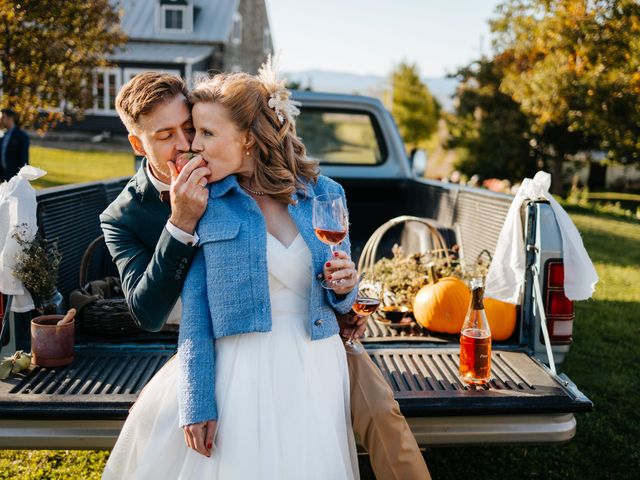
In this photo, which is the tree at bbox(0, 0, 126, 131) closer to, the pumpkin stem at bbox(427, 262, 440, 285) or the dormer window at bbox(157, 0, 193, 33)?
the pumpkin stem at bbox(427, 262, 440, 285)

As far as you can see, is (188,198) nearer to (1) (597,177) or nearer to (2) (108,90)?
(1) (597,177)

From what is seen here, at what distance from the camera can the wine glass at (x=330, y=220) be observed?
80.0 inches

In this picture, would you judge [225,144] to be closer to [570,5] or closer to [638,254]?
[638,254]

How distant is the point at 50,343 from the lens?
2670 mm

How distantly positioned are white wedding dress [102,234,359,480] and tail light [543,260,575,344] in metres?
1.20

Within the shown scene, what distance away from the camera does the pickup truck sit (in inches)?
93.7

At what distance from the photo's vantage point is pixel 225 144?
2053 mm

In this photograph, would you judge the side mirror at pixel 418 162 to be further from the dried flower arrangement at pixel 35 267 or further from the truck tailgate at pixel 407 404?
the dried flower arrangement at pixel 35 267

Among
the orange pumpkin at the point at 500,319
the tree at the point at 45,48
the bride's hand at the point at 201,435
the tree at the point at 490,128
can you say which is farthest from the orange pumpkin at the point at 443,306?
the tree at the point at 490,128

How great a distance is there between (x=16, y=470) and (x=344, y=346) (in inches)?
84.6

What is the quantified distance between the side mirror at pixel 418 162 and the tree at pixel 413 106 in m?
26.6

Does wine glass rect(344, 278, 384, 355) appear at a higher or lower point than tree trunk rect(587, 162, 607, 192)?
higher

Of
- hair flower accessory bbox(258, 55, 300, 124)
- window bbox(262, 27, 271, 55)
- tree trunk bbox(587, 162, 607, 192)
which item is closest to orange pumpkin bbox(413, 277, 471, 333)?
hair flower accessory bbox(258, 55, 300, 124)

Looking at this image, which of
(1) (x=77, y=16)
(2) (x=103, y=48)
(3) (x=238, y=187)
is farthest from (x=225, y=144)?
(2) (x=103, y=48)
